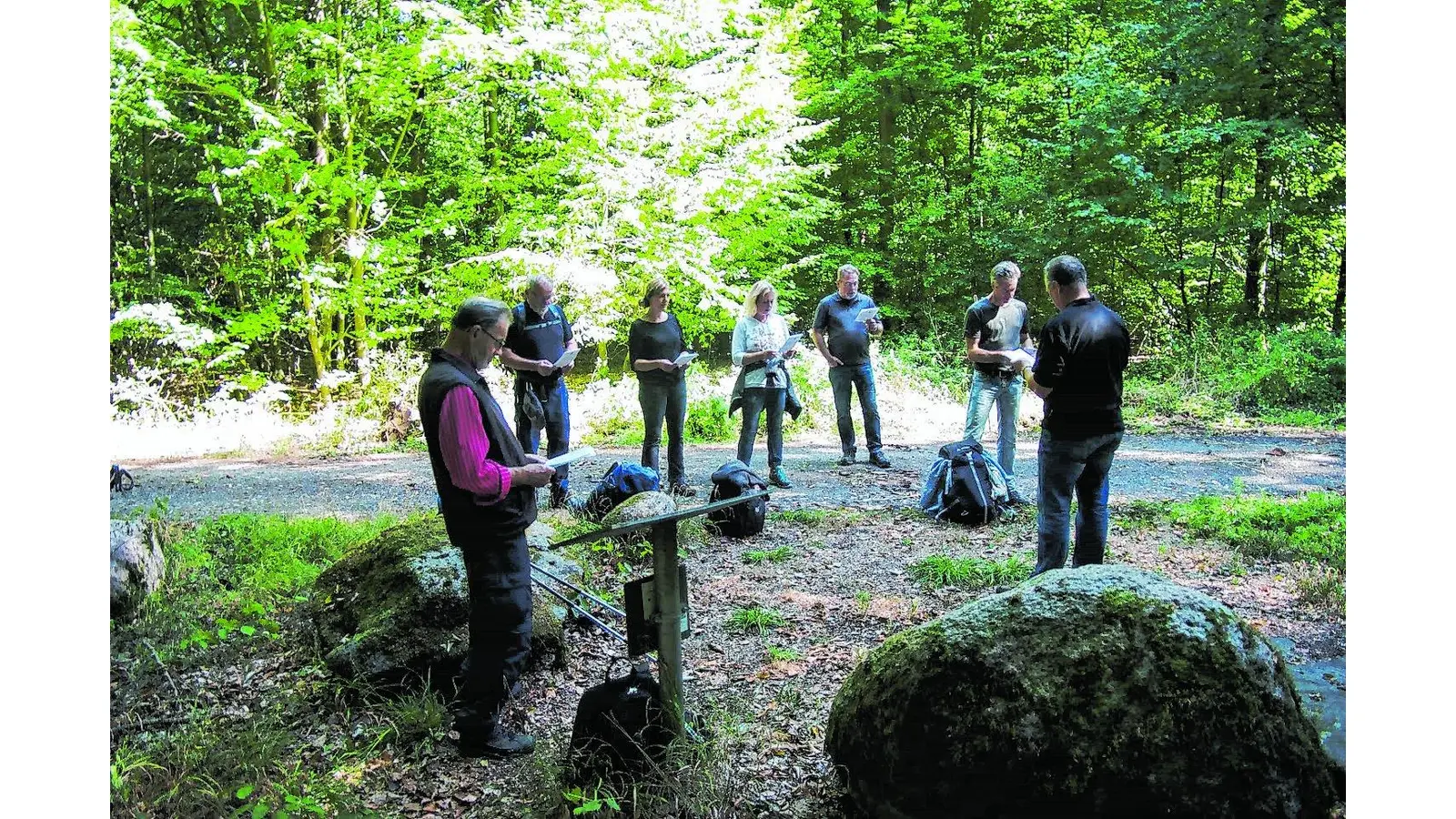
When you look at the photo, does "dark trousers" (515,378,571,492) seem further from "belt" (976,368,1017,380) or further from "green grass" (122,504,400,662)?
"belt" (976,368,1017,380)

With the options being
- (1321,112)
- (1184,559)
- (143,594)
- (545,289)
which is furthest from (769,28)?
(143,594)

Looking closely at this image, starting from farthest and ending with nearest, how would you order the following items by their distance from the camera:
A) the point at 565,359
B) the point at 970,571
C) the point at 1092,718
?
the point at 565,359, the point at 970,571, the point at 1092,718

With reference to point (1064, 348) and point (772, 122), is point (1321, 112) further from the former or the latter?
point (1064, 348)

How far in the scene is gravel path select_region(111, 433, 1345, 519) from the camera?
596 cm

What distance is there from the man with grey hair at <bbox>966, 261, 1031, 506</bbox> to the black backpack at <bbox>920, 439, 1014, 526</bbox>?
16 cm

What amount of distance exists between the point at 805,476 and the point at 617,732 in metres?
4.39

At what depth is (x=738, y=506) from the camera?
5.05 m

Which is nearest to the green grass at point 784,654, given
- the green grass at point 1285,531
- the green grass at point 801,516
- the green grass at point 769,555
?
the green grass at point 769,555

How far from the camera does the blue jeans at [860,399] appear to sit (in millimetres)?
6438

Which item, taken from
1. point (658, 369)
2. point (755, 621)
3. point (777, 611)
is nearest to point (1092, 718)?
point (755, 621)

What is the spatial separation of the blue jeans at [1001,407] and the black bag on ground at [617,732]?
350 cm

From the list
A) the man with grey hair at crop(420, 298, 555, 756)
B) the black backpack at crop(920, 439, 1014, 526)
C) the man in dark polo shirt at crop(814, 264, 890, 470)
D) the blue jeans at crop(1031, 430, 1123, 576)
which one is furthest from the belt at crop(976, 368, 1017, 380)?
the man with grey hair at crop(420, 298, 555, 756)

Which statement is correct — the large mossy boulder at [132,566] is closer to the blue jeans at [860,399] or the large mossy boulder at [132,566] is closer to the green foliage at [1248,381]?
the blue jeans at [860,399]

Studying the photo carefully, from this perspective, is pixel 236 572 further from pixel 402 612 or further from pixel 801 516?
pixel 801 516
